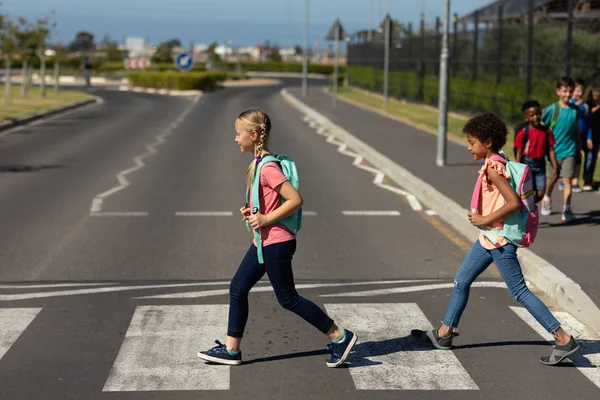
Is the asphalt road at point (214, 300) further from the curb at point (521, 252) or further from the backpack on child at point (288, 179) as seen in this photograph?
the backpack on child at point (288, 179)

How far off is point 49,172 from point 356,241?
859cm

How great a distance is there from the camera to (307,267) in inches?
417

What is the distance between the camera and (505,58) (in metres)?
30.3

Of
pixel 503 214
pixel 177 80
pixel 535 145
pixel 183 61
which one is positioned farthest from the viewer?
pixel 177 80

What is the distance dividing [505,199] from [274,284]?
59.7 inches

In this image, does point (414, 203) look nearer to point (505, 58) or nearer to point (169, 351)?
Result: point (169, 351)

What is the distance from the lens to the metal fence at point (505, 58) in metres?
24.0

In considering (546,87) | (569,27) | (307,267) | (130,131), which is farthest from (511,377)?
(130,131)

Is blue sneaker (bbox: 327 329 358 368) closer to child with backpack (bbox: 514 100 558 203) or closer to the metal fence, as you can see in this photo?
child with backpack (bbox: 514 100 558 203)

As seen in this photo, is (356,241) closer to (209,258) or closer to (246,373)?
(209,258)

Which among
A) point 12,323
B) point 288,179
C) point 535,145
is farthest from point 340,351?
point 535,145

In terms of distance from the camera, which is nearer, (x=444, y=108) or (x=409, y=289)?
(x=409, y=289)

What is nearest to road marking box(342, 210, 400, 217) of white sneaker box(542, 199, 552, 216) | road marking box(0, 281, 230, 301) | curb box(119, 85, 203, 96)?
white sneaker box(542, 199, 552, 216)

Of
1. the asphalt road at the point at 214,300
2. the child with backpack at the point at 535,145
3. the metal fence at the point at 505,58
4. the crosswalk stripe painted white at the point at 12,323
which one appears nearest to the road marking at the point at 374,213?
the asphalt road at the point at 214,300
